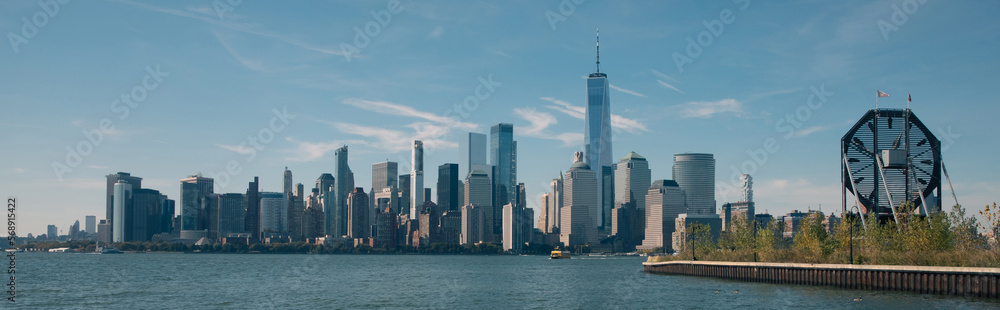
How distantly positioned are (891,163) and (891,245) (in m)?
29.4

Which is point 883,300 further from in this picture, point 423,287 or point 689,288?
point 423,287

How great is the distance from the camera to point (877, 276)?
82.6 m

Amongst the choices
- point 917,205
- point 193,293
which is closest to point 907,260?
point 917,205

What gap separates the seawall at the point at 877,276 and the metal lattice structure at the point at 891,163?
30.0 meters

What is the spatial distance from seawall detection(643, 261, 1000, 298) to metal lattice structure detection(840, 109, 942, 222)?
30006 millimetres

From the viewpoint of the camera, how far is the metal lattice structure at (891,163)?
5187 inches

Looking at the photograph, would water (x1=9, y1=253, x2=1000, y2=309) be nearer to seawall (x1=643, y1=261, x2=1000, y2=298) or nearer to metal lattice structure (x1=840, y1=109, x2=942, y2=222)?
seawall (x1=643, y1=261, x2=1000, y2=298)

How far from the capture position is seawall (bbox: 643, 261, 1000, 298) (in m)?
70.1

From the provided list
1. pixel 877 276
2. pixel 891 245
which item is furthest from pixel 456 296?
pixel 891 245

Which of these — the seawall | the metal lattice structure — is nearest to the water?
the seawall

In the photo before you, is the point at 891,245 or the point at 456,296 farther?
the point at 891,245

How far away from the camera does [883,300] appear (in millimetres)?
73312

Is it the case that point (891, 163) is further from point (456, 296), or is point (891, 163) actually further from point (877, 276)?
point (456, 296)

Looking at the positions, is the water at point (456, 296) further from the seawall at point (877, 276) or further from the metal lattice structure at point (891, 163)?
the metal lattice structure at point (891, 163)
